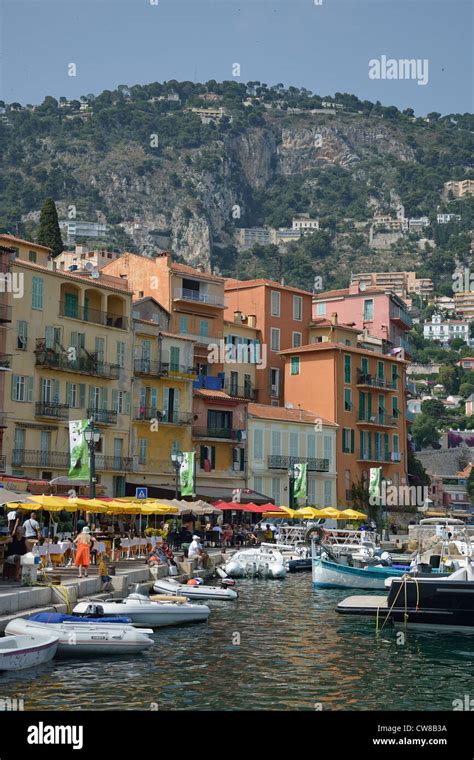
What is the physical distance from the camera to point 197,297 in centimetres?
7238

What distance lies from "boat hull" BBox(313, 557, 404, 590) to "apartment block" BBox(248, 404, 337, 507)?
81.7ft

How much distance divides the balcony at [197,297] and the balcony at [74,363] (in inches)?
516

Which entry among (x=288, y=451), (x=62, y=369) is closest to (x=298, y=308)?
(x=288, y=451)

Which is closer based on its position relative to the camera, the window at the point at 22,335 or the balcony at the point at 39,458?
the balcony at the point at 39,458

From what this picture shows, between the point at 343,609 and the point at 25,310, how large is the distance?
2894 centimetres

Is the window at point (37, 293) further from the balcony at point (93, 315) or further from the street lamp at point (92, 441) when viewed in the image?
the street lamp at point (92, 441)

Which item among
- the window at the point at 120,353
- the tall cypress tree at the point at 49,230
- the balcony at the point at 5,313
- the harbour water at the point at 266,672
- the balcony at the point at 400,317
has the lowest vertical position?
the harbour water at the point at 266,672

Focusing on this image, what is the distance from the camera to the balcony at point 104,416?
57062 millimetres

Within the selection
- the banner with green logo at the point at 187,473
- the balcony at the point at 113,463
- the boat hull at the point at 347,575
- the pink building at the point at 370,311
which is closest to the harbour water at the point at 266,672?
the boat hull at the point at 347,575

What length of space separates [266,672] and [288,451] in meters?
49.8

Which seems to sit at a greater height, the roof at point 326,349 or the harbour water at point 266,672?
the roof at point 326,349

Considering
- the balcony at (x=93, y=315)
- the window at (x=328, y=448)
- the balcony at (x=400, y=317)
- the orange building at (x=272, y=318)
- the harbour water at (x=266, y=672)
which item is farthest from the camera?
the balcony at (x=400, y=317)

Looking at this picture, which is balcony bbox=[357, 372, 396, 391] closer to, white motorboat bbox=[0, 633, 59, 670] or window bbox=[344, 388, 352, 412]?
window bbox=[344, 388, 352, 412]

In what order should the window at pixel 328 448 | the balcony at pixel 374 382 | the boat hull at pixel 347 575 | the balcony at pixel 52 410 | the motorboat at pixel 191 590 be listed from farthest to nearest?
the balcony at pixel 374 382, the window at pixel 328 448, the balcony at pixel 52 410, the boat hull at pixel 347 575, the motorboat at pixel 191 590
